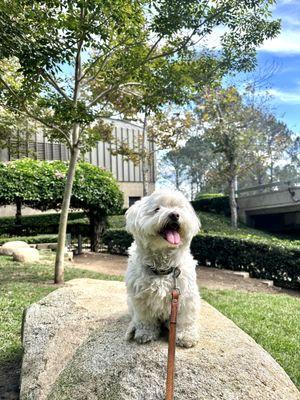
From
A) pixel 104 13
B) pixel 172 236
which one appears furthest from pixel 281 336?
pixel 104 13

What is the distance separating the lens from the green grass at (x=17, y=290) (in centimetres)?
497

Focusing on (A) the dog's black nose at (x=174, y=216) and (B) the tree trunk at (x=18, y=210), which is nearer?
(A) the dog's black nose at (x=174, y=216)

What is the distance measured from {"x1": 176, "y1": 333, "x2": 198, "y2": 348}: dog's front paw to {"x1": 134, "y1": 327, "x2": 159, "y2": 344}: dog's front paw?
0.55ft

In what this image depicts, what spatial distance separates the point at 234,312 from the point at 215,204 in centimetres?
1989

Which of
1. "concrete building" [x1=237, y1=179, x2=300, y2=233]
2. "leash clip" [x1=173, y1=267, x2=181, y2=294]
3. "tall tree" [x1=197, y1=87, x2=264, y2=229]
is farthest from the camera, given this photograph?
"concrete building" [x1=237, y1=179, x2=300, y2=233]

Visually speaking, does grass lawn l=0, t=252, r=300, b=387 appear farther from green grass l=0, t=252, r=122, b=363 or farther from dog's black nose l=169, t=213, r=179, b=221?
dog's black nose l=169, t=213, r=179, b=221

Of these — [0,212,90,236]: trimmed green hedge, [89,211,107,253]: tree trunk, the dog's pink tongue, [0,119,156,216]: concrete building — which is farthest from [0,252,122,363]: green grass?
[0,119,156,216]: concrete building

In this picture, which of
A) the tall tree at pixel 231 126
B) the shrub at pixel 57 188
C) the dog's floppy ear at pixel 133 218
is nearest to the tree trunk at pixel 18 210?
the shrub at pixel 57 188

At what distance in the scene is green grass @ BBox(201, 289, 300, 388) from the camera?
4504 mm

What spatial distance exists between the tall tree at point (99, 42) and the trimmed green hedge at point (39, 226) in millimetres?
9577

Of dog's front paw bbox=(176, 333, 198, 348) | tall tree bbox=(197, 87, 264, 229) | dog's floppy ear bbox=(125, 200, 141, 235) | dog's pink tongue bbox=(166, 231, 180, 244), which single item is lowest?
dog's front paw bbox=(176, 333, 198, 348)

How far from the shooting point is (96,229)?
16469mm

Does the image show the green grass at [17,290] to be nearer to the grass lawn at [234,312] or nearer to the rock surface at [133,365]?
the grass lawn at [234,312]

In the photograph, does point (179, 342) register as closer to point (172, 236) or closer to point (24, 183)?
point (172, 236)
